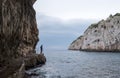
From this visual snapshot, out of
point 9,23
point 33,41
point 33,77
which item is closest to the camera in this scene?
point 9,23

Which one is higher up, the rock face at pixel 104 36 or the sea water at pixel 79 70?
the rock face at pixel 104 36

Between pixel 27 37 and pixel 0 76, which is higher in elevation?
pixel 27 37

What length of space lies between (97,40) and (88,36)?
1070 cm

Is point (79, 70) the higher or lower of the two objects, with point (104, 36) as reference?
lower

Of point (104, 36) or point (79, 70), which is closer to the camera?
point (79, 70)

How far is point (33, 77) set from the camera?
40.1 meters

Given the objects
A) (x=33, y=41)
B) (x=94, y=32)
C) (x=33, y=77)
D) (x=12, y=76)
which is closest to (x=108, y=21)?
(x=94, y=32)

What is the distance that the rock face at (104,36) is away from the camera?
536ft

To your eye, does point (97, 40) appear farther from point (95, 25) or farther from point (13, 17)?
point (13, 17)

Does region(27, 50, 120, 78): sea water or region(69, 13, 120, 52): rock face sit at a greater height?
region(69, 13, 120, 52): rock face

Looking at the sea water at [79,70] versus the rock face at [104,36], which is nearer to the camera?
the sea water at [79,70]

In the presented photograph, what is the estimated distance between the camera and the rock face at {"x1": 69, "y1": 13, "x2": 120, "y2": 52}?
163 metres

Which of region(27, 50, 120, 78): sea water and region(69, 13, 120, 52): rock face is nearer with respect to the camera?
region(27, 50, 120, 78): sea water

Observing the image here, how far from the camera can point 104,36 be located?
170 m
